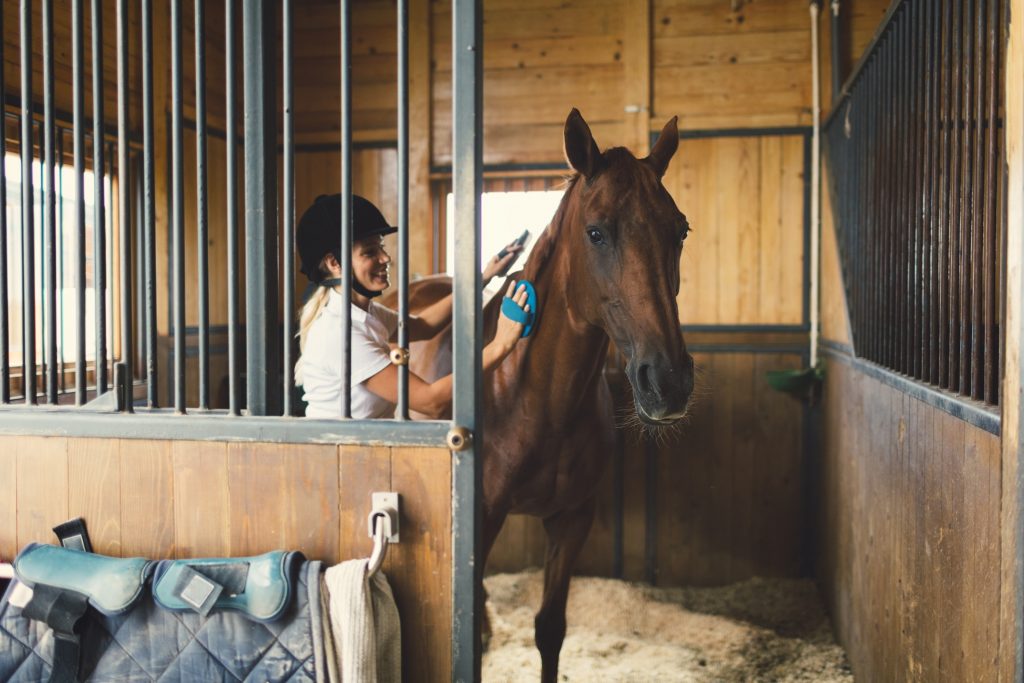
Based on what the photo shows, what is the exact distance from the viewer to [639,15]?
11.3ft

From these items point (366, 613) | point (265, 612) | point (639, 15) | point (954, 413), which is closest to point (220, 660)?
point (265, 612)

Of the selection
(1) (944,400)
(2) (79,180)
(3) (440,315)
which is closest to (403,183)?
(2) (79,180)

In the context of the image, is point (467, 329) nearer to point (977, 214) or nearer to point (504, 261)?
point (977, 214)

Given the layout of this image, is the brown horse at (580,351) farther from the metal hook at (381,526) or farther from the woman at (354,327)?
the metal hook at (381,526)

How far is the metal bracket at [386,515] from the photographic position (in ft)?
3.78

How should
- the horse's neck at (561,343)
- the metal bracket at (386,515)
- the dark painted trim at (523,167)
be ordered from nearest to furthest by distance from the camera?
the metal bracket at (386,515), the horse's neck at (561,343), the dark painted trim at (523,167)

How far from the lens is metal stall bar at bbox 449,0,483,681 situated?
113 centimetres

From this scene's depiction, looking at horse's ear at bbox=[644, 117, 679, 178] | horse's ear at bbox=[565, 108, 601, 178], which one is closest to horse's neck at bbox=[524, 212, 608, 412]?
horse's ear at bbox=[565, 108, 601, 178]

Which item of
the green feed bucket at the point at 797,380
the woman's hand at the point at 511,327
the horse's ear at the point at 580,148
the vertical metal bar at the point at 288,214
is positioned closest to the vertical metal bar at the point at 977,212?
the horse's ear at the point at 580,148

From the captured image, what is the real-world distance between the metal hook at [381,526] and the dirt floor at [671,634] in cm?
166

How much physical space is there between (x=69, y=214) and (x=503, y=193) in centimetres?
175

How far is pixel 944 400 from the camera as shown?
1.41 meters

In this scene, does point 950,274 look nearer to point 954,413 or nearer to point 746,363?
point 954,413

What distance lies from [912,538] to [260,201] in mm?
1465
